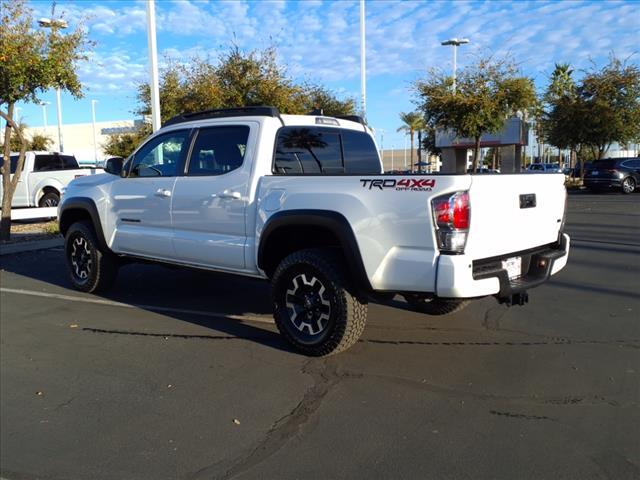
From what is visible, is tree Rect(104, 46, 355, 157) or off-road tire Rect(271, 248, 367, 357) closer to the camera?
off-road tire Rect(271, 248, 367, 357)

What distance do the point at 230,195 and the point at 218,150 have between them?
2.12 feet

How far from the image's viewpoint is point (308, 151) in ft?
18.5

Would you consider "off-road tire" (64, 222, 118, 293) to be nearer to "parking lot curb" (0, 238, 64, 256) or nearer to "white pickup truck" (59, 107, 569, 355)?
"white pickup truck" (59, 107, 569, 355)

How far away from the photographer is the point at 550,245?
5074 mm

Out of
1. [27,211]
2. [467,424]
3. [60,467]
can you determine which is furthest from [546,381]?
[27,211]

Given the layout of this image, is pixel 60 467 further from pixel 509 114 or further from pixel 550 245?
pixel 509 114

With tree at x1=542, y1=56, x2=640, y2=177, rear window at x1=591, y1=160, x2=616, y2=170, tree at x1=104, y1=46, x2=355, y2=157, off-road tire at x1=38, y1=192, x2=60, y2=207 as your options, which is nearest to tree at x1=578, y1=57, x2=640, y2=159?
tree at x1=542, y1=56, x2=640, y2=177

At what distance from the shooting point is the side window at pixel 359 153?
6.11 m

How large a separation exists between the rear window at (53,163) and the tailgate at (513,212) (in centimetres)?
1525

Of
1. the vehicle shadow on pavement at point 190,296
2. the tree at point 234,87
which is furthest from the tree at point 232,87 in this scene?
the vehicle shadow on pavement at point 190,296

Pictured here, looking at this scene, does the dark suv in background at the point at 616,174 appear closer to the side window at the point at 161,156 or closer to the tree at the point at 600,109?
the tree at the point at 600,109

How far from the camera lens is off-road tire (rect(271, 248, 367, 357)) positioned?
4602 millimetres

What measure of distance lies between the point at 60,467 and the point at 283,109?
646 inches

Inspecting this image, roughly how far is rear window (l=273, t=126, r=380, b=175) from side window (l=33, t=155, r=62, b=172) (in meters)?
13.2
